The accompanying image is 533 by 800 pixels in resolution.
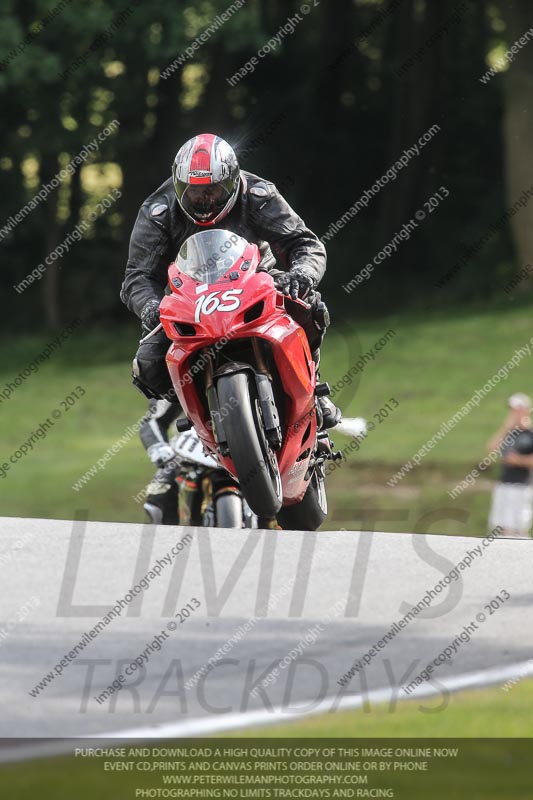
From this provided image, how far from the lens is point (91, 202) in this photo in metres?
35.2

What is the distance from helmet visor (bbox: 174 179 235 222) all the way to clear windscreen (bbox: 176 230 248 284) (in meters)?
0.17

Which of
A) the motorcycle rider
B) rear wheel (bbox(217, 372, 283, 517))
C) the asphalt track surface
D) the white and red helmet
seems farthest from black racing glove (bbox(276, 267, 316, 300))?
the asphalt track surface

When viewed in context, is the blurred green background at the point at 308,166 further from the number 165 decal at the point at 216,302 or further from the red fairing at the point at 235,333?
the number 165 decal at the point at 216,302

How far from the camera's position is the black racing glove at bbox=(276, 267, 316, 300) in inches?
255

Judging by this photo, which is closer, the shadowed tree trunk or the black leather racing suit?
the black leather racing suit

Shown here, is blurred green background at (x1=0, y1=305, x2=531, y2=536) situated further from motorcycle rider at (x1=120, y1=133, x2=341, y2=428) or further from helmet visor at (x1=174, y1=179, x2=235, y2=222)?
helmet visor at (x1=174, y1=179, x2=235, y2=222)

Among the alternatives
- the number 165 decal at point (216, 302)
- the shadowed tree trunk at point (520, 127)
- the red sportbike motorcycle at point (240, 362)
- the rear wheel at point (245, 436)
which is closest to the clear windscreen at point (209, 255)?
the red sportbike motorcycle at point (240, 362)

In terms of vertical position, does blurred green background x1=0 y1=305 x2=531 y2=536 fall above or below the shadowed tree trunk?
below

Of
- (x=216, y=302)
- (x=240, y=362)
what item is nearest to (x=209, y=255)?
(x=216, y=302)

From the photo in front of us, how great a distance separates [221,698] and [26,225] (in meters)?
29.6

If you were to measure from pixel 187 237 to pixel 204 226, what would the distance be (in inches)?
8.0

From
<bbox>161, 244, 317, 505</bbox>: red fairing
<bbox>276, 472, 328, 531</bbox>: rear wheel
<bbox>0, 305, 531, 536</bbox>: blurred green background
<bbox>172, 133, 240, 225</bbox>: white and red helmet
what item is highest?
<bbox>172, 133, 240, 225</bbox>: white and red helmet

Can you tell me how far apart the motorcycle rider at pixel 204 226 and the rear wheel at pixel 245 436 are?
2.03ft

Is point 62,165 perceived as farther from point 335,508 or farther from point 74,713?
point 74,713
